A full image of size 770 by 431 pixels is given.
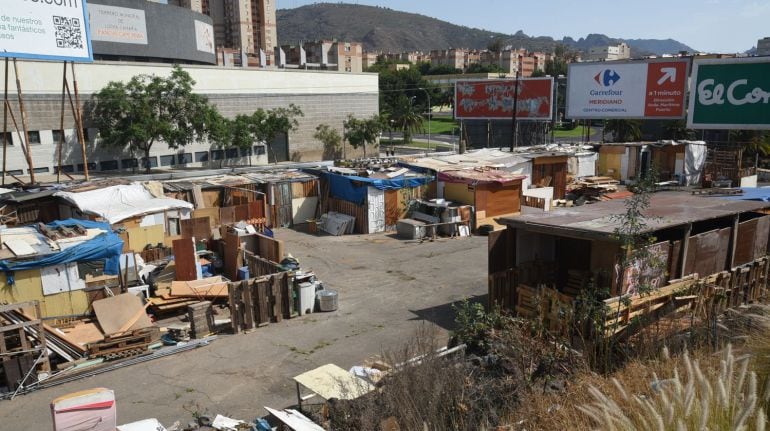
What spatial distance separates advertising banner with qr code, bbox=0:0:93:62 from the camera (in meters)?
22.9

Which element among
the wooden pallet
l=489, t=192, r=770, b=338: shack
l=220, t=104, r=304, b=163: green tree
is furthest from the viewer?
l=220, t=104, r=304, b=163: green tree

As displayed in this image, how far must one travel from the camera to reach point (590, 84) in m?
41.3

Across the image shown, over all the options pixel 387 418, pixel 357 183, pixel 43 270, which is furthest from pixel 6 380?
pixel 357 183

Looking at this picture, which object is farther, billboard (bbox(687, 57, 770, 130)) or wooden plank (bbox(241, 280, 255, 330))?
billboard (bbox(687, 57, 770, 130))

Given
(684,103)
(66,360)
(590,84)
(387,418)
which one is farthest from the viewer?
(590,84)

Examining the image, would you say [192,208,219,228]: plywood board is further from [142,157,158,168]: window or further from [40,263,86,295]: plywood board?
[142,157,158,168]: window

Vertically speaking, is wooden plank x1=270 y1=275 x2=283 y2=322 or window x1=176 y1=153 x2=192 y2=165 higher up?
window x1=176 y1=153 x2=192 y2=165

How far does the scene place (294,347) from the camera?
13062 millimetres

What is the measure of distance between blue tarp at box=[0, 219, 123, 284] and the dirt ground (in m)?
3.55

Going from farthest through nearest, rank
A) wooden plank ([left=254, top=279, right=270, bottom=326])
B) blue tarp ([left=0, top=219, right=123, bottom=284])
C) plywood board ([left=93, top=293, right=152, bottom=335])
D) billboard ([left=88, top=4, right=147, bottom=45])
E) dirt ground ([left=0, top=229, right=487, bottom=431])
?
billboard ([left=88, top=4, right=147, bottom=45]), wooden plank ([left=254, top=279, right=270, bottom=326]), plywood board ([left=93, top=293, right=152, bottom=335]), blue tarp ([left=0, top=219, right=123, bottom=284]), dirt ground ([left=0, top=229, right=487, bottom=431])

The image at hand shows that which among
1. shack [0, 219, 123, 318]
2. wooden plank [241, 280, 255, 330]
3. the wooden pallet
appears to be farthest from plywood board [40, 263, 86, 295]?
wooden plank [241, 280, 255, 330]

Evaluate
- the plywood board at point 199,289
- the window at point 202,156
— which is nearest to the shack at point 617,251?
the plywood board at point 199,289

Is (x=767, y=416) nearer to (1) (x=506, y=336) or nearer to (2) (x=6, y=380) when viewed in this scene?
(1) (x=506, y=336)

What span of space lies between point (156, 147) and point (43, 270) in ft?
101
